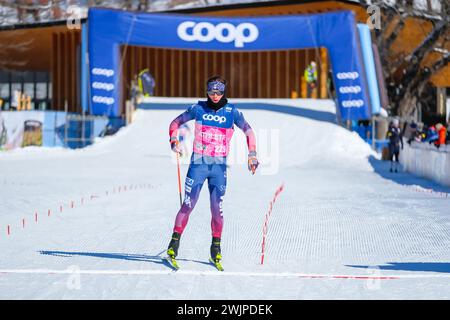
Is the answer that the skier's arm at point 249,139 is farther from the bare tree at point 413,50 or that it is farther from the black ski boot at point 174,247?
the bare tree at point 413,50

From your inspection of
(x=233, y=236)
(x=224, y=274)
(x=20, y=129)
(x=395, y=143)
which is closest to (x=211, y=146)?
(x=224, y=274)

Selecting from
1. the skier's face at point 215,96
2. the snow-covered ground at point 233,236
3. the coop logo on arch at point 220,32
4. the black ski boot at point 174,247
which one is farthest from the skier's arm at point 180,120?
the coop logo on arch at point 220,32

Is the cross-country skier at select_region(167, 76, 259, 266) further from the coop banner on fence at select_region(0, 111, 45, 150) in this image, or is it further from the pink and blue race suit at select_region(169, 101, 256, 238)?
the coop banner on fence at select_region(0, 111, 45, 150)

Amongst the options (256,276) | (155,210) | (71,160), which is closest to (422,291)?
(256,276)

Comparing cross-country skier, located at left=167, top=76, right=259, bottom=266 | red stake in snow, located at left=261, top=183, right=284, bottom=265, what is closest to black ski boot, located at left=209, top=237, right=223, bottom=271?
cross-country skier, located at left=167, top=76, right=259, bottom=266

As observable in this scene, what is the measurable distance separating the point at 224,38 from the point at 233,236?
81.1ft

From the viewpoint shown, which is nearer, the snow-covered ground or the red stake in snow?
the snow-covered ground

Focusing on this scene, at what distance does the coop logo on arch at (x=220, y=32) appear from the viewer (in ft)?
111

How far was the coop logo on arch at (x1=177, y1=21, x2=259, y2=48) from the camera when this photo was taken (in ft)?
111

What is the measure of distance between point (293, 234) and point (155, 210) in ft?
11.3

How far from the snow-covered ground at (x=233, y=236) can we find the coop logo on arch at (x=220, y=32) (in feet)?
36.6

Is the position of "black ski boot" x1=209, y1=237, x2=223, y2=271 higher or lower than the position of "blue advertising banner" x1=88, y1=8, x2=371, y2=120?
lower

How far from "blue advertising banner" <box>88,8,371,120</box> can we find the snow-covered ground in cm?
953

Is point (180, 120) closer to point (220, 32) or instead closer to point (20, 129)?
point (220, 32)
